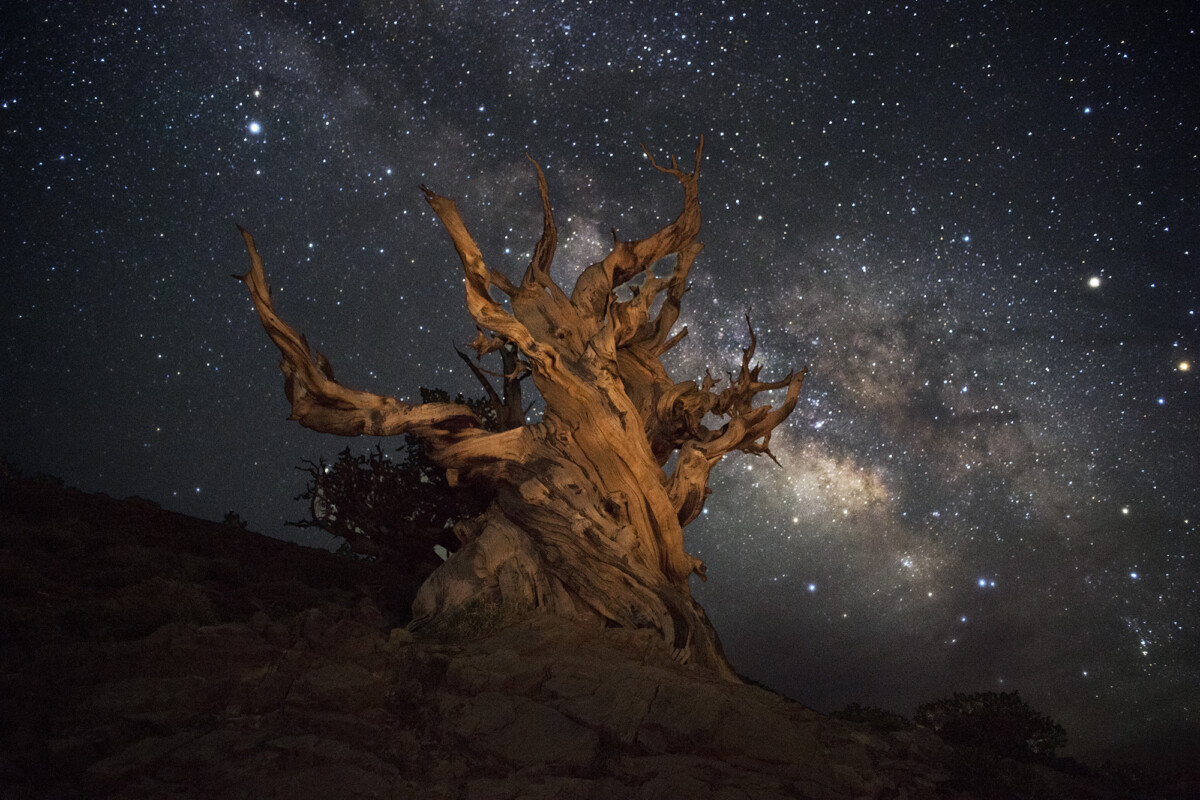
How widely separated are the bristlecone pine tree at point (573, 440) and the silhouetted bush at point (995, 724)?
149 inches

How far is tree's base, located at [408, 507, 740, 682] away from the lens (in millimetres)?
9359

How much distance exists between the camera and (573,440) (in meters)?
11.5

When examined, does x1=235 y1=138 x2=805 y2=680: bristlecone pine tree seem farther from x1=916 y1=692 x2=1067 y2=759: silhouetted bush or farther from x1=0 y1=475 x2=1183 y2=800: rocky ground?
x1=916 y1=692 x2=1067 y2=759: silhouetted bush

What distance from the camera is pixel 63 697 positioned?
5.35 meters

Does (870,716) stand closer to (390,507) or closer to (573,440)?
(573,440)

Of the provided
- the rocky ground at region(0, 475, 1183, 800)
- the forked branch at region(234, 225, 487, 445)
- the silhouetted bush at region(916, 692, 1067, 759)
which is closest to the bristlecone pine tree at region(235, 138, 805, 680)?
the forked branch at region(234, 225, 487, 445)

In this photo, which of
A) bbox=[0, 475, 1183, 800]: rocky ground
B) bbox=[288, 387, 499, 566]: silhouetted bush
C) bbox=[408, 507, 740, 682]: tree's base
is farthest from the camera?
bbox=[288, 387, 499, 566]: silhouetted bush

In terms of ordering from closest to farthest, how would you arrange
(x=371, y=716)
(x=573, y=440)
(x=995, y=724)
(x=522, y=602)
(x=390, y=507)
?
(x=371, y=716) → (x=522, y=602) → (x=995, y=724) → (x=573, y=440) → (x=390, y=507)

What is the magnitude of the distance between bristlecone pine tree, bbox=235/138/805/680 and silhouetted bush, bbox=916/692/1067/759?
3.78 meters

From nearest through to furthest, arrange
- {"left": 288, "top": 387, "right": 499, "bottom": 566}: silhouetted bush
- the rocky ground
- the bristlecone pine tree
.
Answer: the rocky ground → the bristlecone pine tree → {"left": 288, "top": 387, "right": 499, "bottom": 566}: silhouetted bush

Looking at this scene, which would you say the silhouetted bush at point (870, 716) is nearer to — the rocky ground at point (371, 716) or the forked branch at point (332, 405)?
the rocky ground at point (371, 716)

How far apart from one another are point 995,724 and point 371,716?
377 inches

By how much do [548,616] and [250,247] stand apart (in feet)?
22.7

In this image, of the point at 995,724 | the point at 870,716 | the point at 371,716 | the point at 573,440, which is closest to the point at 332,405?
the point at 573,440
